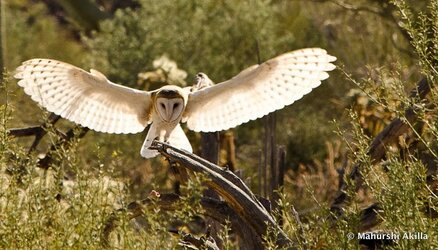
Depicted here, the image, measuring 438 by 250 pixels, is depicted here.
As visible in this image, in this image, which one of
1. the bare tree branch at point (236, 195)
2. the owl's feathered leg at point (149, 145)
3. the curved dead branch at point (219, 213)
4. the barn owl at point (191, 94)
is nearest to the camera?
the bare tree branch at point (236, 195)

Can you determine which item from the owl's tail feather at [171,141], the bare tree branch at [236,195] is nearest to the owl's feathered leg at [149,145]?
the owl's tail feather at [171,141]

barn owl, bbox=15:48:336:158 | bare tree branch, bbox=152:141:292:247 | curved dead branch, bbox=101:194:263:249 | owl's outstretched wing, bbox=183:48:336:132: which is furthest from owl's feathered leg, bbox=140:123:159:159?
bare tree branch, bbox=152:141:292:247

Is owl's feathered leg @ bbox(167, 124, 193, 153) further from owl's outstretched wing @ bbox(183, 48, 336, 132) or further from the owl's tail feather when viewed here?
owl's outstretched wing @ bbox(183, 48, 336, 132)

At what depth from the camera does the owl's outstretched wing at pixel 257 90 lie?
675 centimetres

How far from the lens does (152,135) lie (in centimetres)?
643

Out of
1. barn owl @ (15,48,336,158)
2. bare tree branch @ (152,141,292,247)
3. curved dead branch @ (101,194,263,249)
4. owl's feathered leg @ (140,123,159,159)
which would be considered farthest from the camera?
barn owl @ (15,48,336,158)

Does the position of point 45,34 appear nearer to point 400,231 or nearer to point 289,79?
point 289,79

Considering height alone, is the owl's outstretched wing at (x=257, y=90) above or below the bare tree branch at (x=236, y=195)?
above

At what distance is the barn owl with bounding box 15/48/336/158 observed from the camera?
6738mm

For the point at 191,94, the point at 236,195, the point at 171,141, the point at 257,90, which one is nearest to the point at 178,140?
the point at 171,141

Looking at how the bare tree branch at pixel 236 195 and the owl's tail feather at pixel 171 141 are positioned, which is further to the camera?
the owl's tail feather at pixel 171 141

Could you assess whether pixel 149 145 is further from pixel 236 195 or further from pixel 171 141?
pixel 236 195

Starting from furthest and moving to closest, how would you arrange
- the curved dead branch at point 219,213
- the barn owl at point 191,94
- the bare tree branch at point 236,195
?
the barn owl at point 191,94
the curved dead branch at point 219,213
the bare tree branch at point 236,195

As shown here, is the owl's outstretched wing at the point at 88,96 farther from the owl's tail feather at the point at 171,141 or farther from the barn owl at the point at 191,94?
the owl's tail feather at the point at 171,141
